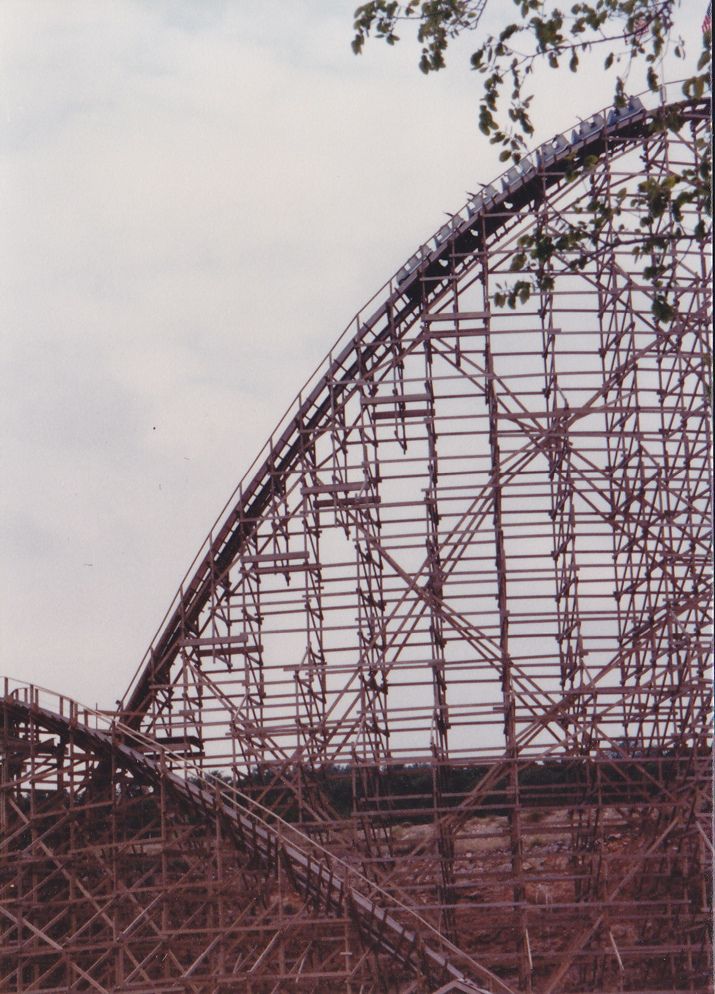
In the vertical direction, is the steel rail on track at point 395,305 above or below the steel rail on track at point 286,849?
above

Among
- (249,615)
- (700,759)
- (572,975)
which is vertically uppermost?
(249,615)

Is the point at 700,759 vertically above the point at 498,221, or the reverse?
the point at 498,221

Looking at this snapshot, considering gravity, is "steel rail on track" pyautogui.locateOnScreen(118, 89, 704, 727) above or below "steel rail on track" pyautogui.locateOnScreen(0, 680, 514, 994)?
above

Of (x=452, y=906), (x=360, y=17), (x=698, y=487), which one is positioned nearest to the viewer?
(x=360, y=17)

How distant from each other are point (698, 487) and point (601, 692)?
3.52 meters

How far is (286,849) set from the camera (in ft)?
72.6

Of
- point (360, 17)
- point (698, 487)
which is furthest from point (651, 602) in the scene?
point (360, 17)

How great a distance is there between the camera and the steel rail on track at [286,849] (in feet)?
70.8

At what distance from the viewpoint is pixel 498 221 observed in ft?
81.6

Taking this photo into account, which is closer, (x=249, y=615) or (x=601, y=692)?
(x=601, y=692)

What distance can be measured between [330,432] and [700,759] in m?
6.64

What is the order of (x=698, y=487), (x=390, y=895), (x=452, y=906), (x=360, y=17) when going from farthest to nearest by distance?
(x=698, y=487) → (x=390, y=895) → (x=452, y=906) → (x=360, y=17)

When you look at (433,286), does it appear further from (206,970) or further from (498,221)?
(206,970)

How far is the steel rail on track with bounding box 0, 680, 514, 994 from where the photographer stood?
2159cm
